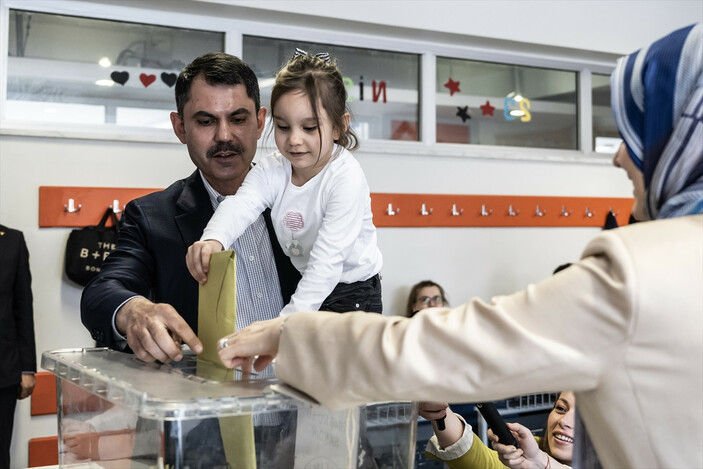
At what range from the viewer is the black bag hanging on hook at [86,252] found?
384 cm

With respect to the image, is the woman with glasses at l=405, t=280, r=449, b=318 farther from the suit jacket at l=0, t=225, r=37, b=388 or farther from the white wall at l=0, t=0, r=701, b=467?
the suit jacket at l=0, t=225, r=37, b=388

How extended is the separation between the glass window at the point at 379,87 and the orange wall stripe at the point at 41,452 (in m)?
2.40

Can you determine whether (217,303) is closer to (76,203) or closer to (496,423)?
(496,423)

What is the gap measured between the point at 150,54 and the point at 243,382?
345cm

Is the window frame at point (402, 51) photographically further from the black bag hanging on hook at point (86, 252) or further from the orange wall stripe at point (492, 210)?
the black bag hanging on hook at point (86, 252)

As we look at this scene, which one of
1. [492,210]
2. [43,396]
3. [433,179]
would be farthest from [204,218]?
[492,210]

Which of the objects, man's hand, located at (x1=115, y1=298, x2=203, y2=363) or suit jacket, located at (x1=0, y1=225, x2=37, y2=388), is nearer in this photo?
man's hand, located at (x1=115, y1=298, x2=203, y2=363)

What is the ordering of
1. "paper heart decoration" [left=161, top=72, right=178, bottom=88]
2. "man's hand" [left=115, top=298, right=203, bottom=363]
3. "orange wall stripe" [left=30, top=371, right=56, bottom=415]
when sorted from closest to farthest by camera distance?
"man's hand" [left=115, top=298, right=203, bottom=363] → "orange wall stripe" [left=30, top=371, right=56, bottom=415] → "paper heart decoration" [left=161, top=72, right=178, bottom=88]

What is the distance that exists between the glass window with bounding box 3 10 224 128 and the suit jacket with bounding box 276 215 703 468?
3460 mm

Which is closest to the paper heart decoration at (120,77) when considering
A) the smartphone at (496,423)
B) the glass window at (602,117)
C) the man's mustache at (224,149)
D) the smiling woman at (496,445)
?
the man's mustache at (224,149)

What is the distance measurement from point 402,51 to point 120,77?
1.72 meters

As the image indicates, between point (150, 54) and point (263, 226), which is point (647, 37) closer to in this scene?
point (150, 54)

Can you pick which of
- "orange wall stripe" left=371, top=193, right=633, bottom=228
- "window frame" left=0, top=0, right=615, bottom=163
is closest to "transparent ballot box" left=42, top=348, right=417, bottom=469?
"window frame" left=0, top=0, right=615, bottom=163

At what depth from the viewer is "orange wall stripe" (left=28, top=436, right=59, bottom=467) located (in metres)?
3.81
